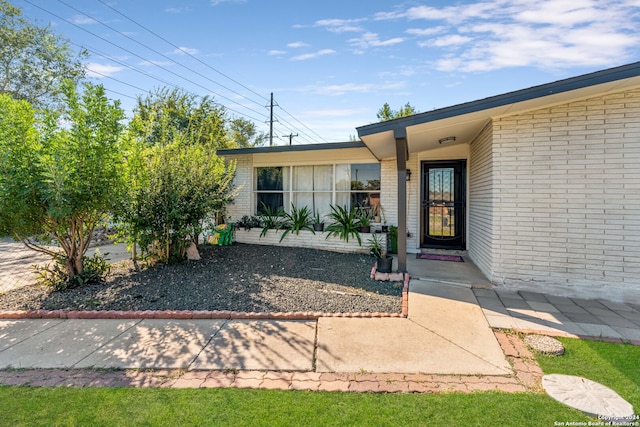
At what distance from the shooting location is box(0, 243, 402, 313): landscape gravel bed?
166 inches

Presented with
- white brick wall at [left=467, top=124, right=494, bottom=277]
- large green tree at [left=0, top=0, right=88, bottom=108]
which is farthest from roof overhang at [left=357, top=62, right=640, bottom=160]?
large green tree at [left=0, top=0, right=88, bottom=108]

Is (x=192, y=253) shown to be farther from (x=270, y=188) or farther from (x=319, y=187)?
(x=319, y=187)

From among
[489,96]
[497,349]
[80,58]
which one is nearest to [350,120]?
[80,58]

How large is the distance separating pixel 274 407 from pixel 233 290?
283 centimetres

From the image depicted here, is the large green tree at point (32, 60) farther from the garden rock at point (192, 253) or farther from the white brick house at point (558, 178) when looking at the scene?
the white brick house at point (558, 178)

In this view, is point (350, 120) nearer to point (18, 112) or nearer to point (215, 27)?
point (215, 27)

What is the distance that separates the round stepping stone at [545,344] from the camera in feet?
9.60

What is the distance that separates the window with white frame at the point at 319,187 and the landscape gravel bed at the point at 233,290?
7.13 feet

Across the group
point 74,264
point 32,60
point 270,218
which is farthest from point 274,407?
point 32,60

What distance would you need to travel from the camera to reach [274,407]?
7.31 ft

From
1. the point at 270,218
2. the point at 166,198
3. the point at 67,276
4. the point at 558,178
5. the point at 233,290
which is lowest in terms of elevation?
the point at 233,290

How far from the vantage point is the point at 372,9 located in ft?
23.9

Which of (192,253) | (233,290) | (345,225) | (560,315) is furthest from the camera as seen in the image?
(345,225)

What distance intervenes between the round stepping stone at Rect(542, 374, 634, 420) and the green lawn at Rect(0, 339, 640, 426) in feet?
0.26
